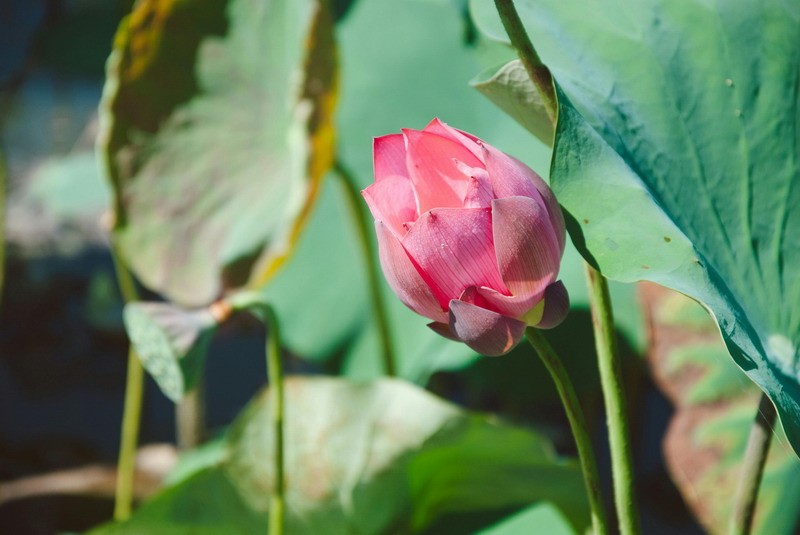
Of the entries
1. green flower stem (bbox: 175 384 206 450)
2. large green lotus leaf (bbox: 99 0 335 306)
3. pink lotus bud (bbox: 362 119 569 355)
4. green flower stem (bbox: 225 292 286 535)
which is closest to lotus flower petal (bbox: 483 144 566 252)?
pink lotus bud (bbox: 362 119 569 355)

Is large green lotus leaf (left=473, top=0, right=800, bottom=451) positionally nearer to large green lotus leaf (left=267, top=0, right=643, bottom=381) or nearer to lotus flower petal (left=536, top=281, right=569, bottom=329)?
lotus flower petal (left=536, top=281, right=569, bottom=329)

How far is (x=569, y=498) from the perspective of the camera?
2.24 feet

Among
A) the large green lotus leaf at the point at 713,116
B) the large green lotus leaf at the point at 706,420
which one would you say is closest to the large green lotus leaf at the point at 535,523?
the large green lotus leaf at the point at 706,420

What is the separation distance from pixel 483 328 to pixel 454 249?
0.09ft

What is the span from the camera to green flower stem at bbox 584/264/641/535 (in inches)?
11.5

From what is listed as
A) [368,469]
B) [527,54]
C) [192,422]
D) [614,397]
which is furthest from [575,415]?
[192,422]

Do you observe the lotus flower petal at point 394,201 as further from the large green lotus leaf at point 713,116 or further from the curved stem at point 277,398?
the curved stem at point 277,398

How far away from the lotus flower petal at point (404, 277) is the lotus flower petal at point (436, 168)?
2 centimetres

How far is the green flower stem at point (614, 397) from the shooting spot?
291 millimetres

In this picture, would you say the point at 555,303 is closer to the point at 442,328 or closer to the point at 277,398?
the point at 442,328

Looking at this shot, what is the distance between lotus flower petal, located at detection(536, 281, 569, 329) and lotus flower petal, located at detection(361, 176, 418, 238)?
0.05 m

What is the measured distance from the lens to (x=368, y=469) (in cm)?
64

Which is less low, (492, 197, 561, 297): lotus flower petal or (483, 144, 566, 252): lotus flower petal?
(483, 144, 566, 252): lotus flower petal

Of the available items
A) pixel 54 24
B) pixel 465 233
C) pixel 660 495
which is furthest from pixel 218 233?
pixel 54 24
